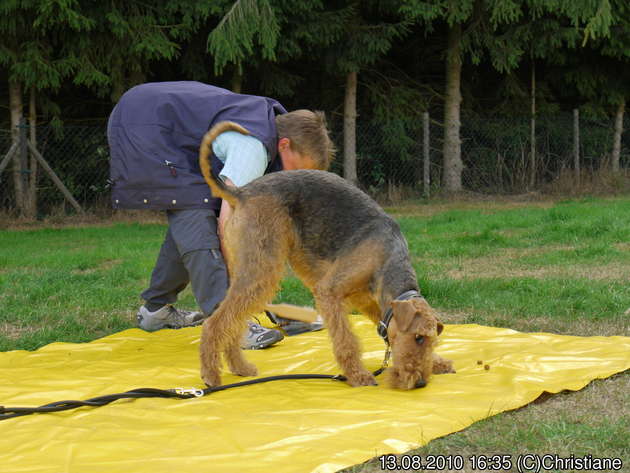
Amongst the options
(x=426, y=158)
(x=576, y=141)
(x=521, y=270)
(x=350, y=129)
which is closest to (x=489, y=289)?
(x=521, y=270)

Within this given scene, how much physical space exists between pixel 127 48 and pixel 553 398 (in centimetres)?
1038

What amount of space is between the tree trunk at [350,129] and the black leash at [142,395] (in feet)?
33.6

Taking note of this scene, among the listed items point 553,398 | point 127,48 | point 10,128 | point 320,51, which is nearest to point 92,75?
point 127,48

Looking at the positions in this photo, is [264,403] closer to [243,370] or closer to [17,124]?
[243,370]

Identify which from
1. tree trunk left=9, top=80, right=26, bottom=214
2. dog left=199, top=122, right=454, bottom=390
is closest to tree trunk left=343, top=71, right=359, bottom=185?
tree trunk left=9, top=80, right=26, bottom=214

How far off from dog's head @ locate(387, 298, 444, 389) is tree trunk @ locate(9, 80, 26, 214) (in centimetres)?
1007

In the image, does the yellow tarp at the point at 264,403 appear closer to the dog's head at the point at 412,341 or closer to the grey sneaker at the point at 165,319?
the dog's head at the point at 412,341

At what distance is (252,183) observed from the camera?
3.76 meters

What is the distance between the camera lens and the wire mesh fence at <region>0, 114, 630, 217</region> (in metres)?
12.7

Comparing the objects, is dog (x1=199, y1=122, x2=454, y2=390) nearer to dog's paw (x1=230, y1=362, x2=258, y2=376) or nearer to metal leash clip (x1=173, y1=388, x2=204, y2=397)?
dog's paw (x1=230, y1=362, x2=258, y2=376)

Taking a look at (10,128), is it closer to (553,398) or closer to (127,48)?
(127,48)

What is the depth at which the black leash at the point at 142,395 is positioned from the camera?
10.2ft

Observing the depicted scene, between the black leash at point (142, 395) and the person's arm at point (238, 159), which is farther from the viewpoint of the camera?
the person's arm at point (238, 159)

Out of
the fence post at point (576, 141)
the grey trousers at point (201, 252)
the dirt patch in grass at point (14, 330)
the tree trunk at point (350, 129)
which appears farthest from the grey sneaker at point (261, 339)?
the fence post at point (576, 141)
